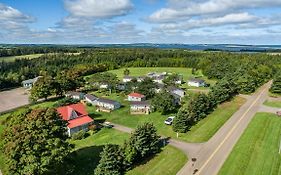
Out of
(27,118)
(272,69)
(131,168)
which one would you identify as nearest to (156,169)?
(131,168)

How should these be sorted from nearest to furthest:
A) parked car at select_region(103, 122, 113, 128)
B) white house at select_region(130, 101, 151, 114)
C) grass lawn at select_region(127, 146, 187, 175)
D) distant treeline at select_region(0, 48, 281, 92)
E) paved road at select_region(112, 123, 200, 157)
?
grass lawn at select_region(127, 146, 187, 175) < paved road at select_region(112, 123, 200, 157) < parked car at select_region(103, 122, 113, 128) < white house at select_region(130, 101, 151, 114) < distant treeline at select_region(0, 48, 281, 92)

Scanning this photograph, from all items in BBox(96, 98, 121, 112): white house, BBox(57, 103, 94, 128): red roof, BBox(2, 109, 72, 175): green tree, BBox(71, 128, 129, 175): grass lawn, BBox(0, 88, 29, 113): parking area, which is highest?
BBox(2, 109, 72, 175): green tree

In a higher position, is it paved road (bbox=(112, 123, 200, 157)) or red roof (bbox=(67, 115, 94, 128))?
red roof (bbox=(67, 115, 94, 128))

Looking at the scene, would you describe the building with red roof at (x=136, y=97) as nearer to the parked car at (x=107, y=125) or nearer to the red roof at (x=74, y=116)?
the parked car at (x=107, y=125)

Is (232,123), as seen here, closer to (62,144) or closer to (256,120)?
(256,120)

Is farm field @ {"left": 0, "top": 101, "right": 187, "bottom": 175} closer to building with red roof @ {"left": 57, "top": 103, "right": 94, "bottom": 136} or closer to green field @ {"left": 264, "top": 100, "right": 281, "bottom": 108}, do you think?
building with red roof @ {"left": 57, "top": 103, "right": 94, "bottom": 136}

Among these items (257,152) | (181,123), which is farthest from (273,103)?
(257,152)

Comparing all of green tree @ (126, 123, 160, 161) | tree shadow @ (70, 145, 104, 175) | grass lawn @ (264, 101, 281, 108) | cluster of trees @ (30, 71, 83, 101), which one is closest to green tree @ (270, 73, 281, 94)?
grass lawn @ (264, 101, 281, 108)

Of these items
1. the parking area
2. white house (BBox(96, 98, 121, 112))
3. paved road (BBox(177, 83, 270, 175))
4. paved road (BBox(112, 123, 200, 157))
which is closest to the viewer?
paved road (BBox(177, 83, 270, 175))

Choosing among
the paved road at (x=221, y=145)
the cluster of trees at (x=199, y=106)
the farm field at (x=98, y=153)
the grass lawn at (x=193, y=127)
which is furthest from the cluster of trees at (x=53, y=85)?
the paved road at (x=221, y=145)
